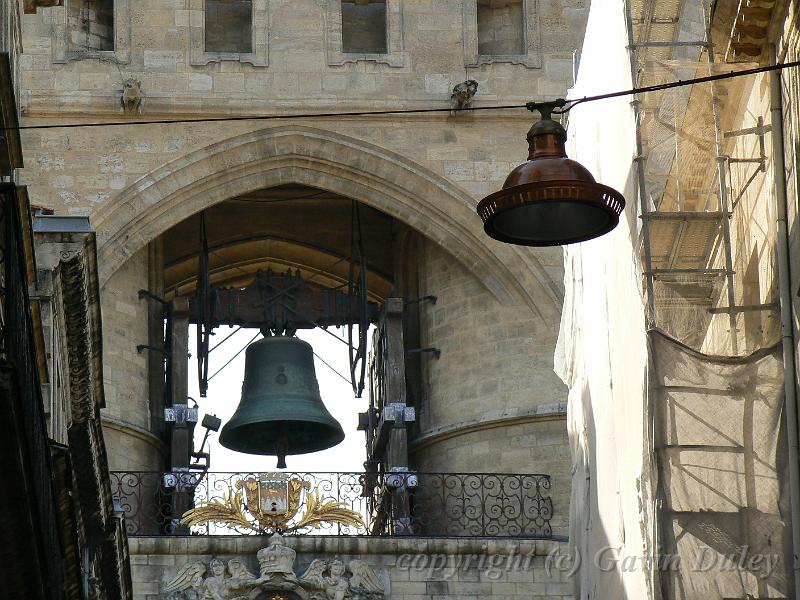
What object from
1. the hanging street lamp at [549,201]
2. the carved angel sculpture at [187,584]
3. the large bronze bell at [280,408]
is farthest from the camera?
the large bronze bell at [280,408]

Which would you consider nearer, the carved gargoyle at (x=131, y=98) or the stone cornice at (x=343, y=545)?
the stone cornice at (x=343, y=545)

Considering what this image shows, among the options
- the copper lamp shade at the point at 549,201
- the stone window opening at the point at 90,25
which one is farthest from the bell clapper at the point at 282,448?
the copper lamp shade at the point at 549,201

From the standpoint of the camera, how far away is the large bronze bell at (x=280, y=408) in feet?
66.8

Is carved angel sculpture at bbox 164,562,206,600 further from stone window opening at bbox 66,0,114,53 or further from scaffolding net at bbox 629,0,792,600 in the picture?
scaffolding net at bbox 629,0,792,600

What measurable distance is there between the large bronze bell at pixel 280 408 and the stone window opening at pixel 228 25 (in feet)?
8.30

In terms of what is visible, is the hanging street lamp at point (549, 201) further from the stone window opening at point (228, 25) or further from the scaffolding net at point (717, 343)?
the stone window opening at point (228, 25)

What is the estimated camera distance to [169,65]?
21328mm

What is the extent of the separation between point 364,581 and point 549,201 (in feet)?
27.4

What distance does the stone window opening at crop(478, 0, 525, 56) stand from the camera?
21812 millimetres

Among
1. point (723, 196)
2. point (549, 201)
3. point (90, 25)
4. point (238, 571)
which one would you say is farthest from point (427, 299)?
point (549, 201)

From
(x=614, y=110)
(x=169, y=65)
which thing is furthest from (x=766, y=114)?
(x=169, y=65)

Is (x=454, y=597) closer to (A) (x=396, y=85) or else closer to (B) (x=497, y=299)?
(B) (x=497, y=299)

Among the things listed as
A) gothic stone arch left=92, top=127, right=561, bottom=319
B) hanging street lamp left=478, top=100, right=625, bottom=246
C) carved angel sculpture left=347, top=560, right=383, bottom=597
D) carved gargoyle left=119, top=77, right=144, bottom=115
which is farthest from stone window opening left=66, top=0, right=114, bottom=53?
hanging street lamp left=478, top=100, right=625, bottom=246

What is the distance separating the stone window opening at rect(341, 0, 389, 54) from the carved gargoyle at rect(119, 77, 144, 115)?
1.84 m
